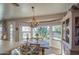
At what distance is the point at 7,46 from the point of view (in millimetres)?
1881

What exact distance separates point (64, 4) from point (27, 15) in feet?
1.77

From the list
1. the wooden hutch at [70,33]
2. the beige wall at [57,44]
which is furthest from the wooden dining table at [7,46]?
the wooden hutch at [70,33]

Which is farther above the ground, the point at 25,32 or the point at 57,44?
the point at 25,32

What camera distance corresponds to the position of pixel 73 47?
1.84 metres

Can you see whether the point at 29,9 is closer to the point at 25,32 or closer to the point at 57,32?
the point at 25,32

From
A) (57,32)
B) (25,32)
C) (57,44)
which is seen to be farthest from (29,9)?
(57,44)

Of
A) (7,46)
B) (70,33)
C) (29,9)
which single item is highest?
(29,9)

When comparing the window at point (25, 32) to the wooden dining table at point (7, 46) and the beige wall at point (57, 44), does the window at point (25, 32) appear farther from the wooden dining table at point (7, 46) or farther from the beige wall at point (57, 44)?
the beige wall at point (57, 44)

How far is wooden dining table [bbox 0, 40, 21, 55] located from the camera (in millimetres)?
1874

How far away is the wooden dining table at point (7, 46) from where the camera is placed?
1.87 meters

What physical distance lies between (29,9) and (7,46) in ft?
1.98

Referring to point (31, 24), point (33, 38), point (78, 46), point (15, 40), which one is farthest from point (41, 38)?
point (78, 46)
